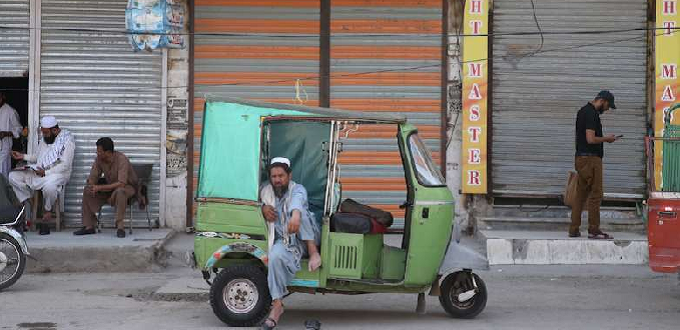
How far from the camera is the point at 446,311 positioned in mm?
9352

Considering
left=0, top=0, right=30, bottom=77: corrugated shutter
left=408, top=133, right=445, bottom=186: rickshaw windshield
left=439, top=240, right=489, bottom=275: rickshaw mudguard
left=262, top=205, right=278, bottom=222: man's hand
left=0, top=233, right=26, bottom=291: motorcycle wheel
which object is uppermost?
left=0, top=0, right=30, bottom=77: corrugated shutter

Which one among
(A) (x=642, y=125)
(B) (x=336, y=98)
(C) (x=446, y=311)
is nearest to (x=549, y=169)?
(A) (x=642, y=125)

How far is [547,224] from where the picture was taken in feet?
45.3

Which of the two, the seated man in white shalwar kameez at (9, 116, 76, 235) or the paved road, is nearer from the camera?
the paved road

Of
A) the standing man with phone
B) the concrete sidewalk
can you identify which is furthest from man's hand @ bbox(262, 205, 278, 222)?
the standing man with phone

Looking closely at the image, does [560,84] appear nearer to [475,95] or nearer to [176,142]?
[475,95]

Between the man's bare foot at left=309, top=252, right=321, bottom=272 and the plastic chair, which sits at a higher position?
the plastic chair

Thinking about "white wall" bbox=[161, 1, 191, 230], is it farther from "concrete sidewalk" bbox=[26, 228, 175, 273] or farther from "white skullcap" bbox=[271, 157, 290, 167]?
"white skullcap" bbox=[271, 157, 290, 167]

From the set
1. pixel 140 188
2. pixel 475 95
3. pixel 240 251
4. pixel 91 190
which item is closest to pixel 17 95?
pixel 140 188

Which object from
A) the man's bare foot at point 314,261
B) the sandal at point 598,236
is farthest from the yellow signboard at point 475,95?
the man's bare foot at point 314,261

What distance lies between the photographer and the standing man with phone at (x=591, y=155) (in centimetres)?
1229

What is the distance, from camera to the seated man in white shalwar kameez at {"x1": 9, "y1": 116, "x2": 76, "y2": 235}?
1336 centimetres

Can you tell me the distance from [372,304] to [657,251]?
2.75 meters

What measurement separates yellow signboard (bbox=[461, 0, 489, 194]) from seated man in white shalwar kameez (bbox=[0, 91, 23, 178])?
6.20 m
